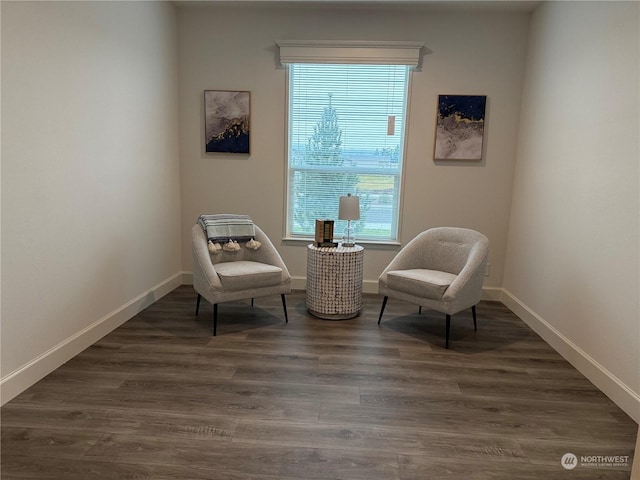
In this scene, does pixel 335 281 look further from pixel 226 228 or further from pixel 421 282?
pixel 226 228

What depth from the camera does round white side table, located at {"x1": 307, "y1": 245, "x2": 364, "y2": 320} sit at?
3.38 metres

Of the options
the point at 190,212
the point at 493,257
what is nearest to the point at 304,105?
the point at 190,212

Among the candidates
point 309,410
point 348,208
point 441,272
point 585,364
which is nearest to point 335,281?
point 348,208

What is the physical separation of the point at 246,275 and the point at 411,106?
2272mm

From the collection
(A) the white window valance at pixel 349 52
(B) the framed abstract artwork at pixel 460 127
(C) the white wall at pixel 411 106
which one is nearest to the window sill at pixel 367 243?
(C) the white wall at pixel 411 106

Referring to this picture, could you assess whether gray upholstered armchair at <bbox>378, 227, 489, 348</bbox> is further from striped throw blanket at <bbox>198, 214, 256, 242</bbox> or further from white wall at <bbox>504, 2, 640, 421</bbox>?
striped throw blanket at <bbox>198, 214, 256, 242</bbox>

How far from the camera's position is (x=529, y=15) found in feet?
12.1

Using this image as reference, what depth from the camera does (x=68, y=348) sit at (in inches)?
101

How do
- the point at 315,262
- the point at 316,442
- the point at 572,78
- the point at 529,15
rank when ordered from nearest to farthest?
the point at 316,442 → the point at 572,78 → the point at 315,262 → the point at 529,15

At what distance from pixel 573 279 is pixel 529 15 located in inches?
97.9

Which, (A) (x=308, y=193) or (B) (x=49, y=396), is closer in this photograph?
(B) (x=49, y=396)

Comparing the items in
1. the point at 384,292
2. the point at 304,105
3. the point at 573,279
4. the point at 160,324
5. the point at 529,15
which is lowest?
the point at 160,324

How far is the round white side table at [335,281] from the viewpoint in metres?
3.38

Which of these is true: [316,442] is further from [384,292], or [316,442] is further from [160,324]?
[160,324]
